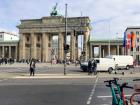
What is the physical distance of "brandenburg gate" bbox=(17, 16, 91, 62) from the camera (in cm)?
14562

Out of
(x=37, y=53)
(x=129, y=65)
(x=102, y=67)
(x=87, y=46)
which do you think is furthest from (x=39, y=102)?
(x=37, y=53)

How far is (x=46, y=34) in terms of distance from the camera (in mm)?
155000

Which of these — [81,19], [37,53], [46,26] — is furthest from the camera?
[37,53]

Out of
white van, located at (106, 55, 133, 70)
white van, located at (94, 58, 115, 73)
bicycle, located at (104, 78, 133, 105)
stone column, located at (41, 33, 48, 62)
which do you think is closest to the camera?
bicycle, located at (104, 78, 133, 105)

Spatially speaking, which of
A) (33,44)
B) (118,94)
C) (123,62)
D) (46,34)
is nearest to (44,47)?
(46,34)

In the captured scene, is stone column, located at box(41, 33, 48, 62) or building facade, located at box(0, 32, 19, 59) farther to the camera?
building facade, located at box(0, 32, 19, 59)

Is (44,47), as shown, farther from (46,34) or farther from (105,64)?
(105,64)

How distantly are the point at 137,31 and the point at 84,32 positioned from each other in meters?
33.5

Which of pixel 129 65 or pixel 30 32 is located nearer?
pixel 129 65

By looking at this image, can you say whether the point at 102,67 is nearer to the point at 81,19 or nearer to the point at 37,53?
the point at 81,19

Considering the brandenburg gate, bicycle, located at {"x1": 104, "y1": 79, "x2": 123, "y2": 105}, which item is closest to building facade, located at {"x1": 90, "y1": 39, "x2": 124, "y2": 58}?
the brandenburg gate

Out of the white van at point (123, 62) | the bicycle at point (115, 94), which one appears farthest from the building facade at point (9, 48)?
the bicycle at point (115, 94)

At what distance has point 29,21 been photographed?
15550cm

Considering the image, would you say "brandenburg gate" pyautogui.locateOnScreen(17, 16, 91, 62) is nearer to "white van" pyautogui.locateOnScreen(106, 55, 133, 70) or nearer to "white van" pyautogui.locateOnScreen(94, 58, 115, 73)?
"white van" pyautogui.locateOnScreen(106, 55, 133, 70)
